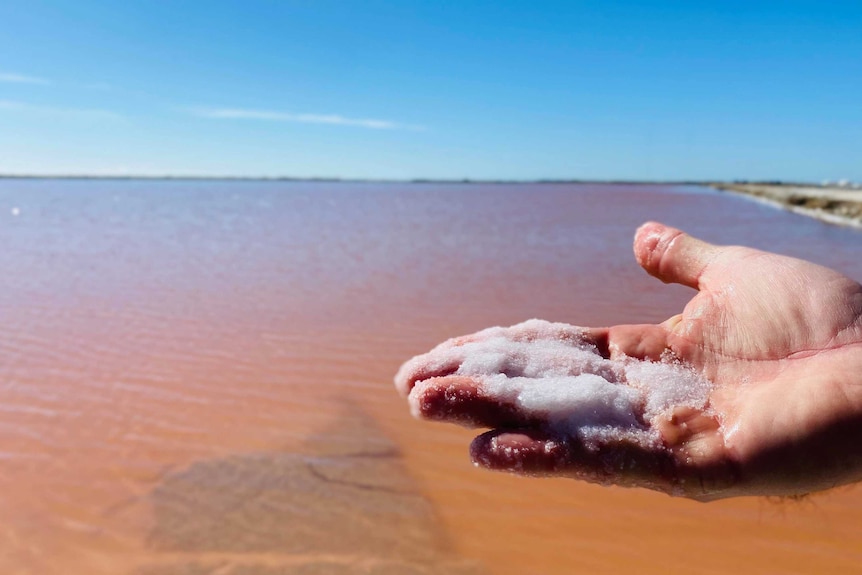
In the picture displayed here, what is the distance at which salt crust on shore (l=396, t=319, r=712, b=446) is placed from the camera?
2.15 meters

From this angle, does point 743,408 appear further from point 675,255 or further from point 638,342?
point 675,255

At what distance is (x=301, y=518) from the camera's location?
3.91m

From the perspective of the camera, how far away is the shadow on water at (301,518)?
3.51 metres

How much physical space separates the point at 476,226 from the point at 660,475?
22.2 meters

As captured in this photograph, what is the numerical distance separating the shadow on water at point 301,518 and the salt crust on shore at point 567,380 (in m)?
1.58

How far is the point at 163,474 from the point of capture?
4.40m

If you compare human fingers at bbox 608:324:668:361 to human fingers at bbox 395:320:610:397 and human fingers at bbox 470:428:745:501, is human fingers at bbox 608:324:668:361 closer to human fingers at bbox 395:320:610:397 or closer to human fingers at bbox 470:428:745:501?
human fingers at bbox 395:320:610:397

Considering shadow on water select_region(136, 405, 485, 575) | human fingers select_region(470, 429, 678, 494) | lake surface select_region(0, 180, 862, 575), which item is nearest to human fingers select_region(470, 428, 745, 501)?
human fingers select_region(470, 429, 678, 494)

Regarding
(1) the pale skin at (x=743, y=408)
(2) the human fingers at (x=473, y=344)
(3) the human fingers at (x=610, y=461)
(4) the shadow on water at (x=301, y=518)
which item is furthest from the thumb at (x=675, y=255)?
(4) the shadow on water at (x=301, y=518)

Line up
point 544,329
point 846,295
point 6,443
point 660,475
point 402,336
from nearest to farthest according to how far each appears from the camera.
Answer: point 660,475, point 846,295, point 544,329, point 6,443, point 402,336

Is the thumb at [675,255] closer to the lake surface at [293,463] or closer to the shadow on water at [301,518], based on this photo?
the lake surface at [293,463]

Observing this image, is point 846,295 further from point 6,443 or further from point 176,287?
point 176,287

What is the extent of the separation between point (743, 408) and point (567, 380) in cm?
64

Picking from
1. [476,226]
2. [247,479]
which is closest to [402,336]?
[247,479]
